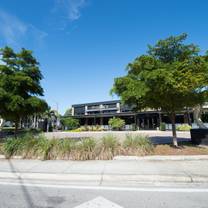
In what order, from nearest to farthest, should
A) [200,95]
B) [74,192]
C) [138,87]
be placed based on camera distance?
[74,192] → [138,87] → [200,95]

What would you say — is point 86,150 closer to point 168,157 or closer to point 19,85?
point 168,157

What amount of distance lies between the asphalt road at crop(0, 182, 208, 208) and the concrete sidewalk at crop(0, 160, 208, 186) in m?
0.49

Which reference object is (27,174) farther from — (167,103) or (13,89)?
(167,103)

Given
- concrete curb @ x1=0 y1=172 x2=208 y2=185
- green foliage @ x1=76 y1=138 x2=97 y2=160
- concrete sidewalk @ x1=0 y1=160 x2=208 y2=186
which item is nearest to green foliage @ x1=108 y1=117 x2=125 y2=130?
green foliage @ x1=76 y1=138 x2=97 y2=160

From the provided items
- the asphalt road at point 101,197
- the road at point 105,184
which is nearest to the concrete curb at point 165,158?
the road at point 105,184

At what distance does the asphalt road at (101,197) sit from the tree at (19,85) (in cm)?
640

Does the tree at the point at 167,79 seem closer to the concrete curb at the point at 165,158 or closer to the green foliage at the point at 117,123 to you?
the concrete curb at the point at 165,158

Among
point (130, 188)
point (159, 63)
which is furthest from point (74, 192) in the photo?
point (159, 63)

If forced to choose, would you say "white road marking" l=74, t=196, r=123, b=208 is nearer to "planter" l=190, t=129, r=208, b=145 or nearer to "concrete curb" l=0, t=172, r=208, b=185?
"concrete curb" l=0, t=172, r=208, b=185

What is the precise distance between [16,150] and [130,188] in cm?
631

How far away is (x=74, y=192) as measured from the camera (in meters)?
4.54

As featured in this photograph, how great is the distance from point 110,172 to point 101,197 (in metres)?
1.69

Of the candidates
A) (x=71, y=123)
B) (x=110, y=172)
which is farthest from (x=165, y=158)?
(x=71, y=123)

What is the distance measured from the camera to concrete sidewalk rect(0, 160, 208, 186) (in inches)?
208
